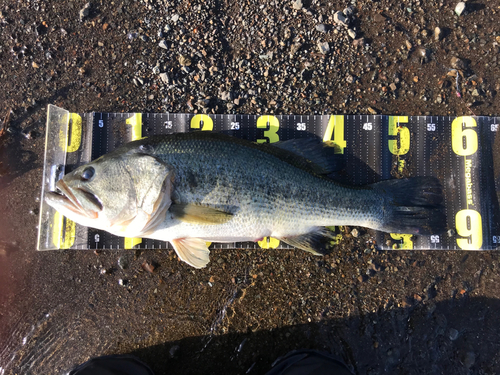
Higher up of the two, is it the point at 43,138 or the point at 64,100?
the point at 64,100

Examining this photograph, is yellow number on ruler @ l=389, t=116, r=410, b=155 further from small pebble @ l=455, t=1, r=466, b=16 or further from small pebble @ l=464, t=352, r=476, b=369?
small pebble @ l=464, t=352, r=476, b=369

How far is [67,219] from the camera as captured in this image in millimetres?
3332

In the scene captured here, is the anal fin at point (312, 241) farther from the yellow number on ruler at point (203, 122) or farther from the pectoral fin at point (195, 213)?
the yellow number on ruler at point (203, 122)

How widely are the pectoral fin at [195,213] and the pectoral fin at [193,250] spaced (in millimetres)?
344

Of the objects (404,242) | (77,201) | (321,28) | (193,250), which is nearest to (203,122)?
(193,250)

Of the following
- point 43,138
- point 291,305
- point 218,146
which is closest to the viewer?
point 218,146

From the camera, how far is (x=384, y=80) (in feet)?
11.6

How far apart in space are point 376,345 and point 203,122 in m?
3.17

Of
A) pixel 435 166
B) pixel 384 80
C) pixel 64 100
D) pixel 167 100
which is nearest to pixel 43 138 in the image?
pixel 64 100

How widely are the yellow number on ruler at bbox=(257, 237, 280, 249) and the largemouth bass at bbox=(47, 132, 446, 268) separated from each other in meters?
0.35

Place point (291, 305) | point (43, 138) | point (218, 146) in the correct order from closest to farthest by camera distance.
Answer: point (218, 146) < point (291, 305) < point (43, 138)

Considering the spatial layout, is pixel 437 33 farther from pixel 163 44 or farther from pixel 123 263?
pixel 123 263

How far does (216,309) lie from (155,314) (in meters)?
0.69

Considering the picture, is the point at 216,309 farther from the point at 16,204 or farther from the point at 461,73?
the point at 461,73
